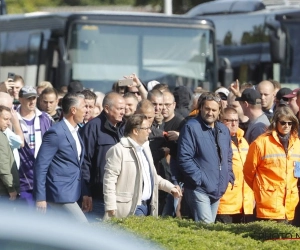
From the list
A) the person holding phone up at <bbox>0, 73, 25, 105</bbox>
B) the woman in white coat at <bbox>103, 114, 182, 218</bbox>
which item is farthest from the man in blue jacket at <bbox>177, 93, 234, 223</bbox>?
the person holding phone up at <bbox>0, 73, 25, 105</bbox>

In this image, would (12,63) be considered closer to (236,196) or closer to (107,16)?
(107,16)

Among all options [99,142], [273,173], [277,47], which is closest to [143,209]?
[99,142]

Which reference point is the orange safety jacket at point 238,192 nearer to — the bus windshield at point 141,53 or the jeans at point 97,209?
the jeans at point 97,209

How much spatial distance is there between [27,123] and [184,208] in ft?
6.72

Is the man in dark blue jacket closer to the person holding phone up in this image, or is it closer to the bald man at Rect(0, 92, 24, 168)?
the bald man at Rect(0, 92, 24, 168)

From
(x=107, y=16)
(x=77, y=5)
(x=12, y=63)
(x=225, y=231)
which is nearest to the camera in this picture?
(x=225, y=231)

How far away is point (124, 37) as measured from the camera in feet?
65.2

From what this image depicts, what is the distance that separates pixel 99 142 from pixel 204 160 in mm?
1108

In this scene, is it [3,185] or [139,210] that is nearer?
[139,210]

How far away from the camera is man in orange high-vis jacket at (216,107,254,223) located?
11508mm

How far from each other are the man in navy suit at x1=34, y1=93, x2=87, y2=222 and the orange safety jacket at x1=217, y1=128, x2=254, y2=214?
1752 mm

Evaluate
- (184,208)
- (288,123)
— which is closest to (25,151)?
(184,208)

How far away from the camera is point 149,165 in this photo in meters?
10.5

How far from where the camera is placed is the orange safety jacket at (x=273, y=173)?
10.7 meters
